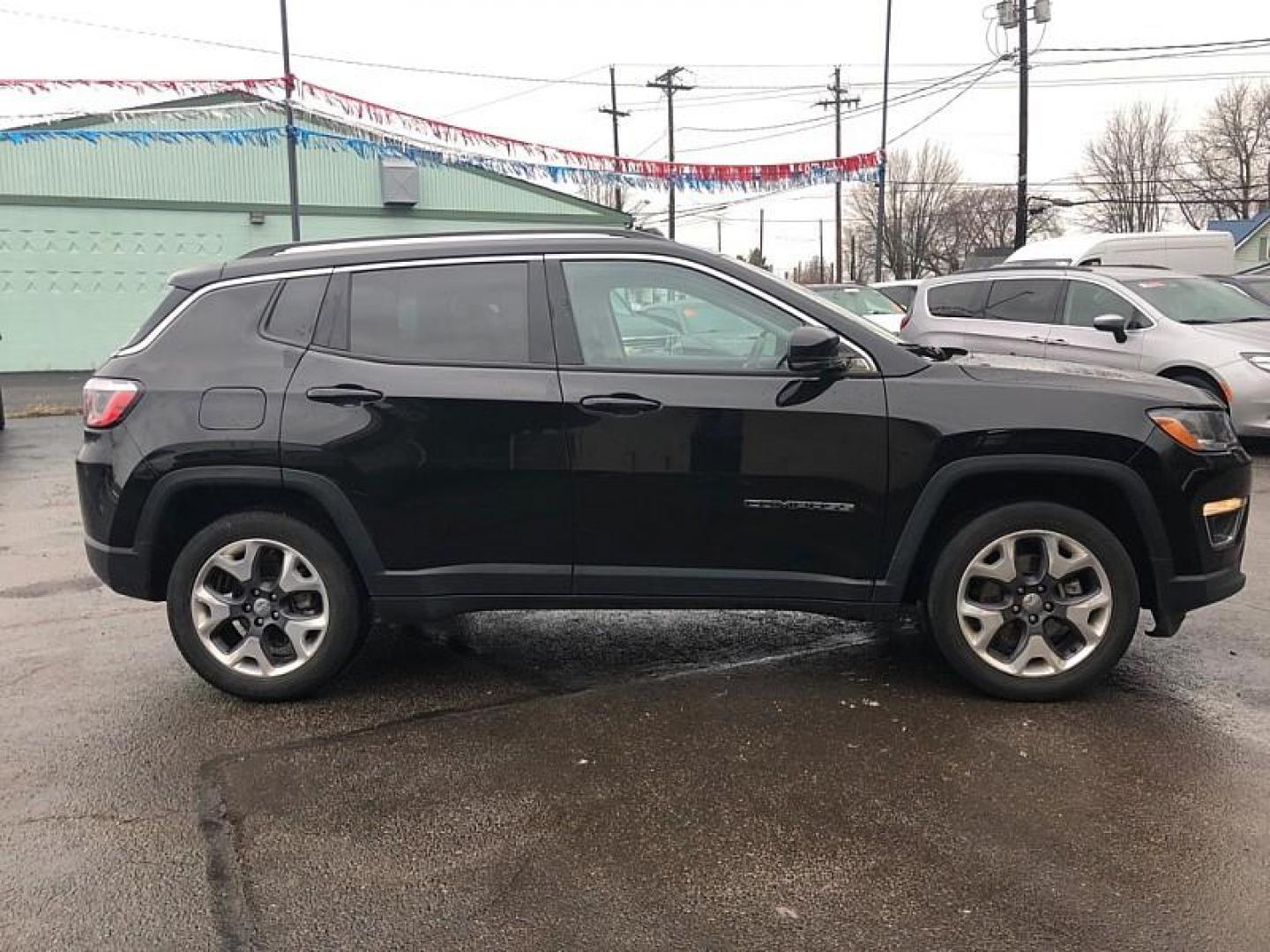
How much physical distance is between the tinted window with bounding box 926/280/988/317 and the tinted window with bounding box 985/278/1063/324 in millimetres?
113

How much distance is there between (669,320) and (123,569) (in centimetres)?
238

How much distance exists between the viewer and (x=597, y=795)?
333cm

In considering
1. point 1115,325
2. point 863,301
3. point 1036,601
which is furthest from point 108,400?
point 863,301

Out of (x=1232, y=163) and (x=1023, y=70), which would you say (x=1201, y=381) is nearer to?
(x=1023, y=70)

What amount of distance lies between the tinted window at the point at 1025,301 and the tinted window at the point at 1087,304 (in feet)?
0.40

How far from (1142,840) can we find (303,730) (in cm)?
289

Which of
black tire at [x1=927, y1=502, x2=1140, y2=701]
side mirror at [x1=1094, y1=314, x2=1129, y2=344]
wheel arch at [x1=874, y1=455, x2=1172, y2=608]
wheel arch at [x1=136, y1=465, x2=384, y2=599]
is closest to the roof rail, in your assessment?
wheel arch at [x1=136, y1=465, x2=384, y2=599]

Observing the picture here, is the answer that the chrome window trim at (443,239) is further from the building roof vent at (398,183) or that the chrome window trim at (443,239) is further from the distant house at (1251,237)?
the distant house at (1251,237)

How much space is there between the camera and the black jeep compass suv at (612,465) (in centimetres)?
384

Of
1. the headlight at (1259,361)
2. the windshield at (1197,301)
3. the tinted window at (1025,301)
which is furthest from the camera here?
the tinted window at (1025,301)

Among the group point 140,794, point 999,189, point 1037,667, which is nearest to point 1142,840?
point 1037,667

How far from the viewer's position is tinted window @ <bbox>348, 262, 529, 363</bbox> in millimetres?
3992

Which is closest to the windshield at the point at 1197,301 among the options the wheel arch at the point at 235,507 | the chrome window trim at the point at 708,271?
the chrome window trim at the point at 708,271

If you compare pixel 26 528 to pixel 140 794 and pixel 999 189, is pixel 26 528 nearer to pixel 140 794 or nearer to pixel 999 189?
pixel 140 794
